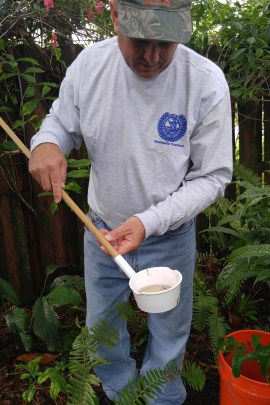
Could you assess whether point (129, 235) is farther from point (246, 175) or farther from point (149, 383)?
Result: point (246, 175)

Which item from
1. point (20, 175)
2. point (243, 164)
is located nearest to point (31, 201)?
point (20, 175)

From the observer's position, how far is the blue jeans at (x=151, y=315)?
7.33ft

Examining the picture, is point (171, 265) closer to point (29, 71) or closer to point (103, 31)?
point (29, 71)

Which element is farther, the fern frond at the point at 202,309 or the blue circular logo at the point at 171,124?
the fern frond at the point at 202,309

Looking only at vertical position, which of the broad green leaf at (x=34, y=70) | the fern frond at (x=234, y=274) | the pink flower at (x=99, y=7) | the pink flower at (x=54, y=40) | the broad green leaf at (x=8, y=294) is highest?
the pink flower at (x=99, y=7)

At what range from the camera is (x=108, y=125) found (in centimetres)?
202

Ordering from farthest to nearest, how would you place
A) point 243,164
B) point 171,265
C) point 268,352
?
point 243,164 → point 171,265 → point 268,352

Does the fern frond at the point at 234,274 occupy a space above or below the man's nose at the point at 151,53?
below

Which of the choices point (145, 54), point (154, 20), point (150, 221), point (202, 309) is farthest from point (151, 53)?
point (202, 309)

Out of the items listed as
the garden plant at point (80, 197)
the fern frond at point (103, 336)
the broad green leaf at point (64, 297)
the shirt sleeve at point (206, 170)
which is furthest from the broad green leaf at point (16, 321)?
the shirt sleeve at point (206, 170)

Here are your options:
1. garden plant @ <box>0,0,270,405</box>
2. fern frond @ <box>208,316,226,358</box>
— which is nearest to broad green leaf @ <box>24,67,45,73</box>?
garden plant @ <box>0,0,270,405</box>

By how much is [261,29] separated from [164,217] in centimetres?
253

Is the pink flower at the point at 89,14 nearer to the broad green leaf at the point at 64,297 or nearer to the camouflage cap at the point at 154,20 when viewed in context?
the camouflage cap at the point at 154,20

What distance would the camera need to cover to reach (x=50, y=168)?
6.10ft
